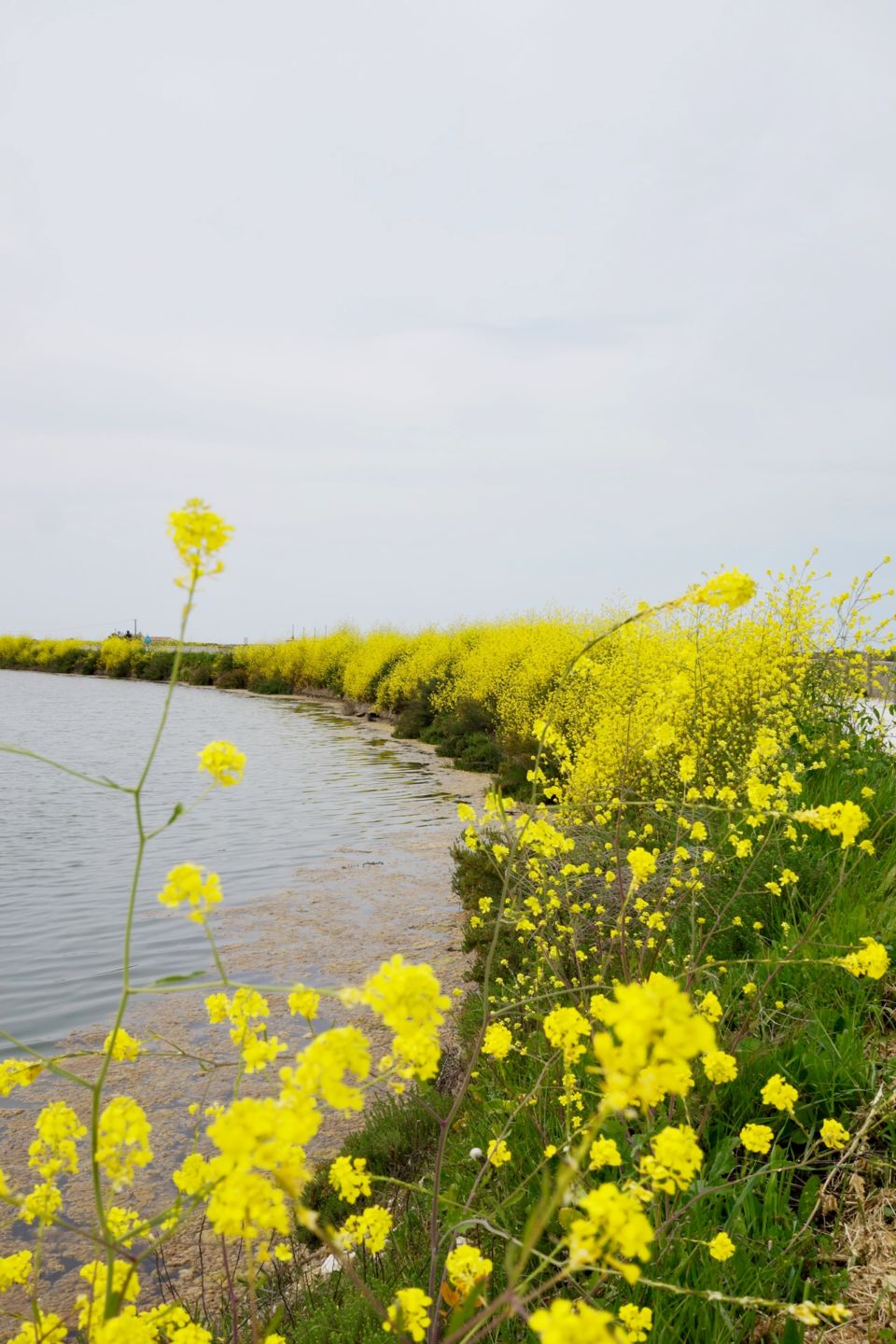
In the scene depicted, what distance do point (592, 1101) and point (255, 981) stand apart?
13.2 feet

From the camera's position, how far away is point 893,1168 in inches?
116

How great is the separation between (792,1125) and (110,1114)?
9.09 feet

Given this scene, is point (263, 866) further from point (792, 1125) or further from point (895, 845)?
point (792, 1125)

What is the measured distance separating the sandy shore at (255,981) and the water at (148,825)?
15.5 inches

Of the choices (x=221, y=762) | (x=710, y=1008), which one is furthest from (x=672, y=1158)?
(x=710, y=1008)

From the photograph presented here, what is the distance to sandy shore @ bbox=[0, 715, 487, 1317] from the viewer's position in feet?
14.1

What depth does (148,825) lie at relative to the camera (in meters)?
12.7

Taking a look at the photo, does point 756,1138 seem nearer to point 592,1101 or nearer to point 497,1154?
point 497,1154

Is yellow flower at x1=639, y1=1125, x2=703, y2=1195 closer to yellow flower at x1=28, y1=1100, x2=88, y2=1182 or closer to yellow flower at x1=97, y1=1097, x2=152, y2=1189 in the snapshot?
yellow flower at x1=97, y1=1097, x2=152, y2=1189

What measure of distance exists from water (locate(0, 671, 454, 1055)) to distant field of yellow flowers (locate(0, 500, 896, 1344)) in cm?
79

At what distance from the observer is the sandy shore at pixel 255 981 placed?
4.29 m

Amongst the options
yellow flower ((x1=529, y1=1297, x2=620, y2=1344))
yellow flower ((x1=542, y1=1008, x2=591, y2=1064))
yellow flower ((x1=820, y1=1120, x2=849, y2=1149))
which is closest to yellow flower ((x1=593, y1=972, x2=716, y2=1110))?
yellow flower ((x1=529, y1=1297, x2=620, y2=1344))

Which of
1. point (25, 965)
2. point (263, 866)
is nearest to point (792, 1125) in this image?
point (25, 965)

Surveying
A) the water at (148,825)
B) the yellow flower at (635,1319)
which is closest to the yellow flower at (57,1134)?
the yellow flower at (635,1319)
